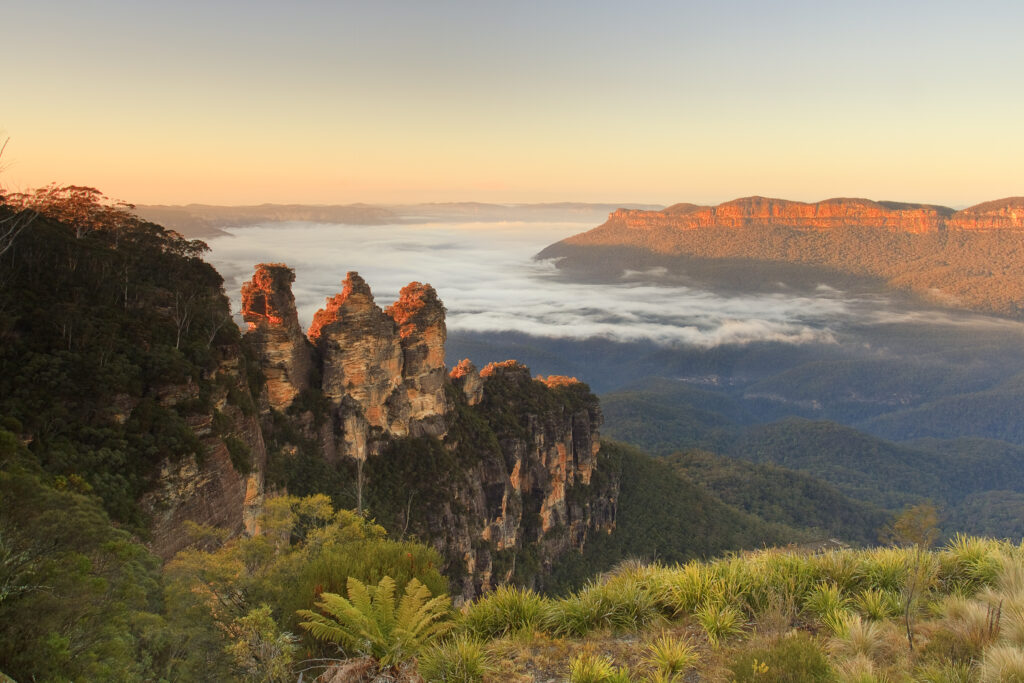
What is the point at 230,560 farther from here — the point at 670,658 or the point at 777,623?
the point at 777,623

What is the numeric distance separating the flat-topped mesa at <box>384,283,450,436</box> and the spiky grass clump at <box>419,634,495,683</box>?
4735 centimetres

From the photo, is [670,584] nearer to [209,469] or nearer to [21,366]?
[209,469]

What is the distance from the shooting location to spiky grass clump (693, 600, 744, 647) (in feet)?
34.5

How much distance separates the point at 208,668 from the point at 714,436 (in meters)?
176

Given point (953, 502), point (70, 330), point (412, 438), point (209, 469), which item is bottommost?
point (953, 502)

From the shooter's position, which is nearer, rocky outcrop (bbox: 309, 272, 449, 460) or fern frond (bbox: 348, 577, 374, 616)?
fern frond (bbox: 348, 577, 374, 616)

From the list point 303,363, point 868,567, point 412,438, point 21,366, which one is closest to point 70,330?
point 21,366

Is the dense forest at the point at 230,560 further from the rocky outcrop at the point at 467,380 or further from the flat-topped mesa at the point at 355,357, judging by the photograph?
the rocky outcrop at the point at 467,380

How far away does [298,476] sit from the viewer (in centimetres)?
4272

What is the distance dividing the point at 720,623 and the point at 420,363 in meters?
49.4

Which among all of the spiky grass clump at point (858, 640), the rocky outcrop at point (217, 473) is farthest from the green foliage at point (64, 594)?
the spiky grass clump at point (858, 640)

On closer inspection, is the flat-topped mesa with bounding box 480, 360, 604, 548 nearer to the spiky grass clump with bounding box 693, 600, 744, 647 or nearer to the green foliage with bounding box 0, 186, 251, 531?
the green foliage with bounding box 0, 186, 251, 531

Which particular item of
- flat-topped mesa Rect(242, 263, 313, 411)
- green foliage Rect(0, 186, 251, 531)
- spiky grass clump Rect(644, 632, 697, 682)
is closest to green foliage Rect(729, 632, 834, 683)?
spiky grass clump Rect(644, 632, 697, 682)

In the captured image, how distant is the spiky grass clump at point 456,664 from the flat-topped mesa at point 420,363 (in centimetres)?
4735
